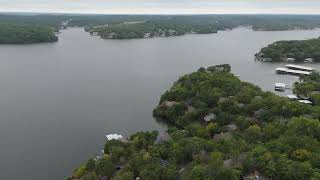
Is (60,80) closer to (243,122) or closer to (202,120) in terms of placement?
(202,120)

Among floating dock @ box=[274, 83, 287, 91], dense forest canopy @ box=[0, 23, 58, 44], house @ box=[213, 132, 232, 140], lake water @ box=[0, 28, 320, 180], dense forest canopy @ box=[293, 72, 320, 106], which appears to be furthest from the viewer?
dense forest canopy @ box=[0, 23, 58, 44]

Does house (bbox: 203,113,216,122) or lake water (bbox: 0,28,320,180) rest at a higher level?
house (bbox: 203,113,216,122)

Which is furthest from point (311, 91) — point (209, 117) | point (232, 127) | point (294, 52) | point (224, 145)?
point (294, 52)

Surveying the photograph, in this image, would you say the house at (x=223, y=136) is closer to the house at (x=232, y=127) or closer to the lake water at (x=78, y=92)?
the house at (x=232, y=127)

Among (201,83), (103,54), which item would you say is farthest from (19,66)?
(201,83)

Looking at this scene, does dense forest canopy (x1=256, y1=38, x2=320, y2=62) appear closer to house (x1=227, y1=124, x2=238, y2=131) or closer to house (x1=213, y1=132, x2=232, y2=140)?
house (x1=227, y1=124, x2=238, y2=131)

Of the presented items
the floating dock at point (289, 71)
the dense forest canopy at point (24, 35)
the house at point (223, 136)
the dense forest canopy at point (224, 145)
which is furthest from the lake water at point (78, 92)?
the dense forest canopy at point (24, 35)

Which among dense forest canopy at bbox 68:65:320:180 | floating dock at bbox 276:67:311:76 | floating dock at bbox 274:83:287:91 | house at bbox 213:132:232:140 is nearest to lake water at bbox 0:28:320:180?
floating dock at bbox 276:67:311:76

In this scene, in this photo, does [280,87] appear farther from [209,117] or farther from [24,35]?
[24,35]
